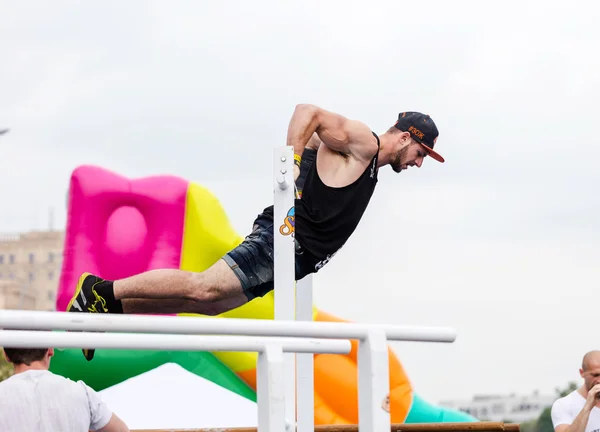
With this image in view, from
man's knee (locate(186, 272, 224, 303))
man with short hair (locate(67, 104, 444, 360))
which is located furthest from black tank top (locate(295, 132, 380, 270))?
man's knee (locate(186, 272, 224, 303))

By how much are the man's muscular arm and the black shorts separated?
0.60 m

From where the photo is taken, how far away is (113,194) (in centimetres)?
1068

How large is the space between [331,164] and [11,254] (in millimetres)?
114827

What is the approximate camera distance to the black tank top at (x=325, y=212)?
5.21 m

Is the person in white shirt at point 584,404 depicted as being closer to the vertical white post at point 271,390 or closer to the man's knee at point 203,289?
the man's knee at point 203,289

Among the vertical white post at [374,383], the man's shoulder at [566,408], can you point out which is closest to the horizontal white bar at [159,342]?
the vertical white post at [374,383]

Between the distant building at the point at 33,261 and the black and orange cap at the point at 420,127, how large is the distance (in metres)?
104

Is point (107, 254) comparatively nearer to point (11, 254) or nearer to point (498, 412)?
point (498, 412)

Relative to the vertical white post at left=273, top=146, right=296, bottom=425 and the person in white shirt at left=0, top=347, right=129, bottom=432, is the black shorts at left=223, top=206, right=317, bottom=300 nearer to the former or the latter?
the vertical white post at left=273, top=146, right=296, bottom=425

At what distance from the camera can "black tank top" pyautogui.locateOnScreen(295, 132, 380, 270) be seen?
5215 mm

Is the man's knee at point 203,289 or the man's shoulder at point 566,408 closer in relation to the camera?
the man's knee at point 203,289

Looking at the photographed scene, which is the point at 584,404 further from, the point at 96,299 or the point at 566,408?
the point at 96,299

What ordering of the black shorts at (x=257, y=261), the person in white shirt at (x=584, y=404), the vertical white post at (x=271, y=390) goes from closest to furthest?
the vertical white post at (x=271, y=390), the black shorts at (x=257, y=261), the person in white shirt at (x=584, y=404)

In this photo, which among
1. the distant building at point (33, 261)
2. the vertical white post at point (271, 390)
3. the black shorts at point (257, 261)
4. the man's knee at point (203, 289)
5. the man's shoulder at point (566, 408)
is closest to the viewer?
the vertical white post at point (271, 390)
